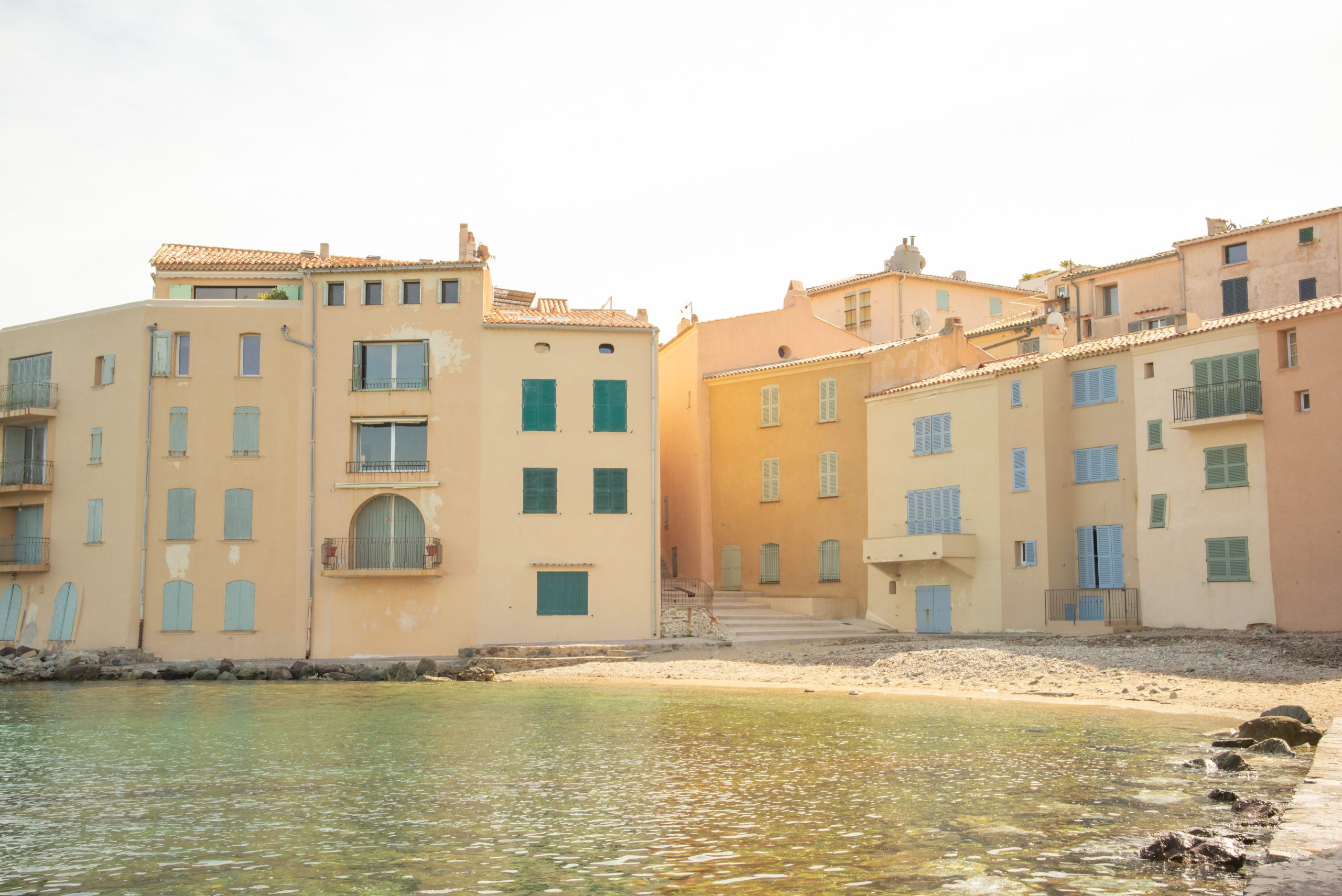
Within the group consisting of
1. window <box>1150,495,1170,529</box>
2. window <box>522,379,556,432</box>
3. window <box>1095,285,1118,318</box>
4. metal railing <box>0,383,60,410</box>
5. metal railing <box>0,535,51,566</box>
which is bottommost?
metal railing <box>0,535,51,566</box>

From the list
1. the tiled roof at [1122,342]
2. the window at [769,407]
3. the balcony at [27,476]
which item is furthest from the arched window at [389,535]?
the tiled roof at [1122,342]

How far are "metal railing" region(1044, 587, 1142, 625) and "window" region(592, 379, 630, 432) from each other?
45.7 feet

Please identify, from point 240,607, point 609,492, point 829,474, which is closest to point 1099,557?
point 829,474

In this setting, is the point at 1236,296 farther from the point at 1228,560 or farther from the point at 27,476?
the point at 27,476

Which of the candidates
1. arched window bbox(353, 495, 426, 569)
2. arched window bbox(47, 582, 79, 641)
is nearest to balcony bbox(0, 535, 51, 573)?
arched window bbox(47, 582, 79, 641)

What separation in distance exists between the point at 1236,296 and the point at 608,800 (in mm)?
37384

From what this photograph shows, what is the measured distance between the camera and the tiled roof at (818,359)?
45906 mm

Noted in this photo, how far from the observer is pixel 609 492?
135ft

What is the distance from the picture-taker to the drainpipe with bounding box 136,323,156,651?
40.4 metres

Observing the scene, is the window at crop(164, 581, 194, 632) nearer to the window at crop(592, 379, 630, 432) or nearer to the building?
the building

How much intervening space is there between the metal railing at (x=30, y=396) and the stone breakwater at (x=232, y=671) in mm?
8969

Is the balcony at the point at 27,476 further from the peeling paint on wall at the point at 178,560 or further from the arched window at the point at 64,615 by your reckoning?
the peeling paint on wall at the point at 178,560

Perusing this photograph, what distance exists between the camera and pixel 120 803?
1548cm

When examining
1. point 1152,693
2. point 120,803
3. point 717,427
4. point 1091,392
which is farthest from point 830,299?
point 120,803
